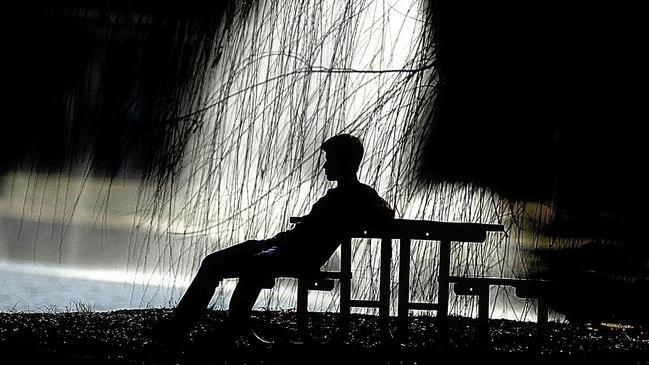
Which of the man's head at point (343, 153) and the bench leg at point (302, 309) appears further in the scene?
the bench leg at point (302, 309)

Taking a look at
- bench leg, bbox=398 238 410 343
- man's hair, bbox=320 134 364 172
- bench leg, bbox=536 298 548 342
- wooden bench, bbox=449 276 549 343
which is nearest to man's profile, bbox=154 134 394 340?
man's hair, bbox=320 134 364 172

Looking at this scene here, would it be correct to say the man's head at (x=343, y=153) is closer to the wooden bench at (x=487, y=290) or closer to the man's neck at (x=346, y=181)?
the man's neck at (x=346, y=181)

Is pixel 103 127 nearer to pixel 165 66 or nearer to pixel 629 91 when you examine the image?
pixel 165 66

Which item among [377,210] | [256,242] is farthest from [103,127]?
[377,210]

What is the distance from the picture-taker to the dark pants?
7.09ft

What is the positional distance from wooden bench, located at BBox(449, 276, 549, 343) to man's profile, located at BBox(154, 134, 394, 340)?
1.50 feet

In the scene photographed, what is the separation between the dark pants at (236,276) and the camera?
2.16 meters

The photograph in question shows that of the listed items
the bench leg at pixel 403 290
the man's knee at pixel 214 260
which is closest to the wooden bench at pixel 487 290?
the bench leg at pixel 403 290

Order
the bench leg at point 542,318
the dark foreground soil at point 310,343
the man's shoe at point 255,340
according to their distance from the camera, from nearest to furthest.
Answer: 1. the dark foreground soil at point 310,343
2. the man's shoe at point 255,340
3. the bench leg at point 542,318

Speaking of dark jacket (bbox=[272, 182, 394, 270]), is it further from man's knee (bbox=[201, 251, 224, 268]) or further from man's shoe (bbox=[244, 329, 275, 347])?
man's shoe (bbox=[244, 329, 275, 347])

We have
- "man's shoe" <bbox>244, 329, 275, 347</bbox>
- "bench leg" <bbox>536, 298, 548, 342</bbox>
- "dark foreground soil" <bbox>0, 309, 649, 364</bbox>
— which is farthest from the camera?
"bench leg" <bbox>536, 298, 548, 342</bbox>

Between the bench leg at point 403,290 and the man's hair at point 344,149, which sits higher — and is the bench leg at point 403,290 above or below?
below

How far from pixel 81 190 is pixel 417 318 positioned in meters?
1.27

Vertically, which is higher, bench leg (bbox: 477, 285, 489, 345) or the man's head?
the man's head
